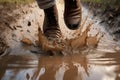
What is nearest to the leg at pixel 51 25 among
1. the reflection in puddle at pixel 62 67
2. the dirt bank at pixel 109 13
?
the reflection in puddle at pixel 62 67

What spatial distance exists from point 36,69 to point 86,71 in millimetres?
374

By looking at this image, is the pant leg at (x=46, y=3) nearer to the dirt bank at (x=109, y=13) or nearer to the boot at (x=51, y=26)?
the boot at (x=51, y=26)

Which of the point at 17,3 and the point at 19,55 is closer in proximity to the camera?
the point at 19,55

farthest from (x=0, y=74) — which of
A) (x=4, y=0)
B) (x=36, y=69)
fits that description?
(x=4, y=0)

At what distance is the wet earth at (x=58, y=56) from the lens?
7.59ft

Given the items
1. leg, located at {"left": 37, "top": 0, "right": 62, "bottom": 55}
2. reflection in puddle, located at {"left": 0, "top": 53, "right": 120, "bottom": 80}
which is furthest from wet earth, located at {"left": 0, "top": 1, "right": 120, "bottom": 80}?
leg, located at {"left": 37, "top": 0, "right": 62, "bottom": 55}

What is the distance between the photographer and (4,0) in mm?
4133

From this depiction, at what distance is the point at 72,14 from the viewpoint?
3020 millimetres

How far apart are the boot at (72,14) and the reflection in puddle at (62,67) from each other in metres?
0.40

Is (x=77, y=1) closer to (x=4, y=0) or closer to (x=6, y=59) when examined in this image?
(x=6, y=59)

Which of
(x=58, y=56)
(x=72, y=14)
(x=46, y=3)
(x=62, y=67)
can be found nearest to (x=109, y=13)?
(x=72, y=14)

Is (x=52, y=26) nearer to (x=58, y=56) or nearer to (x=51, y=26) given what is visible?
(x=51, y=26)

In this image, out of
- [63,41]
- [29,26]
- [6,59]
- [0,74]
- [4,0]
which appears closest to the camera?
[0,74]

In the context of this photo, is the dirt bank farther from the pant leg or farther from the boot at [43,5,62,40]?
the pant leg
